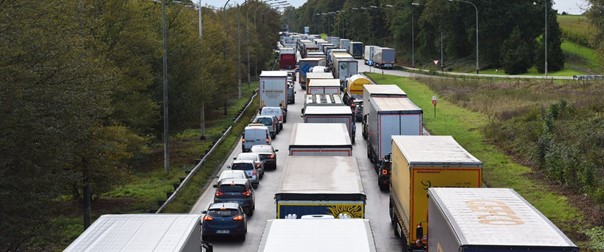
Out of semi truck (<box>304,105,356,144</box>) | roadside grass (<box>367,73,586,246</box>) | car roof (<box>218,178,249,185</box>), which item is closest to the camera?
roadside grass (<box>367,73,586,246</box>)

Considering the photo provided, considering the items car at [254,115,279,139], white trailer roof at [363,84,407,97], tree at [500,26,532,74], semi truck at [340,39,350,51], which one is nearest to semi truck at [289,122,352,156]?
white trailer roof at [363,84,407,97]

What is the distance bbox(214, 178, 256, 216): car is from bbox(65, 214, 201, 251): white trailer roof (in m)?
13.1

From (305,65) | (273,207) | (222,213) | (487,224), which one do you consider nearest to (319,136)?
(273,207)

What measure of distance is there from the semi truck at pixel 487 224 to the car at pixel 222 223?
331 inches

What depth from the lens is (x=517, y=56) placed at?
94.9 metres

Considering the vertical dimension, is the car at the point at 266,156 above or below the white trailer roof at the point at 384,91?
below

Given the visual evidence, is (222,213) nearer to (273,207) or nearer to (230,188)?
(230,188)

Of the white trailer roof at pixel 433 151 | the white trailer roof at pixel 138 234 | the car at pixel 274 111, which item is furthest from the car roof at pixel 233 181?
the car at pixel 274 111

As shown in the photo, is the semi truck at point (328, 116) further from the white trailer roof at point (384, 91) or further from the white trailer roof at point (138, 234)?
the white trailer roof at point (138, 234)

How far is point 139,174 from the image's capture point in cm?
4050

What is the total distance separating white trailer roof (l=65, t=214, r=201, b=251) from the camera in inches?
546

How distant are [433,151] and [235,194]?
842 cm

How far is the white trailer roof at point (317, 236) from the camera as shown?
1379 cm

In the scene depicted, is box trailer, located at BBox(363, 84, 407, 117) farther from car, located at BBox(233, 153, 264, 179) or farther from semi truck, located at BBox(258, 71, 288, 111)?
semi truck, located at BBox(258, 71, 288, 111)
